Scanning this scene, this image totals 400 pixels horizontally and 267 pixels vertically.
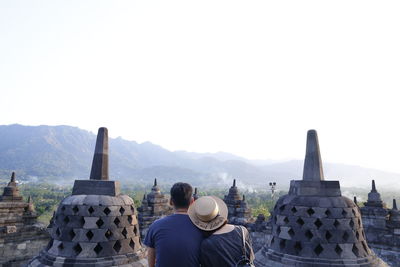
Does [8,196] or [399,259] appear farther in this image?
[8,196]

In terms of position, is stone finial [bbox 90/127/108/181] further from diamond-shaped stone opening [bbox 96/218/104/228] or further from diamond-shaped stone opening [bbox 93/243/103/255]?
diamond-shaped stone opening [bbox 93/243/103/255]

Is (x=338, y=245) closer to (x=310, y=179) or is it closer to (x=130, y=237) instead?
(x=310, y=179)

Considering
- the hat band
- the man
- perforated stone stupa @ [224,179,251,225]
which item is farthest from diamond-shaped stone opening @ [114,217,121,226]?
perforated stone stupa @ [224,179,251,225]

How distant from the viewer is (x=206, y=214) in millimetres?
3135

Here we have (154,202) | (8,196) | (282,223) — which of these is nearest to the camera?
(282,223)

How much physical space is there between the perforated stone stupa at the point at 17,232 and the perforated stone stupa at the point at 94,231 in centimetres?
675

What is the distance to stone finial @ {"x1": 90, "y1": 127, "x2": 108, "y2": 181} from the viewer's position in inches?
287

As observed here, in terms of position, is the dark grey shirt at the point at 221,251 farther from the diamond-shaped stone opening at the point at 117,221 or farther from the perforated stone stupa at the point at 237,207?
the perforated stone stupa at the point at 237,207

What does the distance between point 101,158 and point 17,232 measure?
25.9 feet

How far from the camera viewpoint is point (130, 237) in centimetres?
699

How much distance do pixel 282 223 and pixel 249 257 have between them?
14.2ft

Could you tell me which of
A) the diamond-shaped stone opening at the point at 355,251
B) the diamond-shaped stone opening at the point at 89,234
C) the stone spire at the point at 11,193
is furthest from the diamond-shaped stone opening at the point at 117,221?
the stone spire at the point at 11,193

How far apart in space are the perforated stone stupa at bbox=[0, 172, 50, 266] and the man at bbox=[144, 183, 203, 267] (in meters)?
11.4

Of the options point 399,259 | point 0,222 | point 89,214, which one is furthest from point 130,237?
point 399,259
